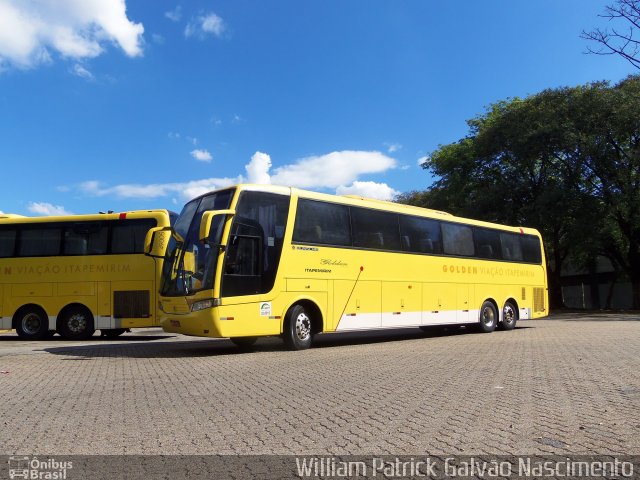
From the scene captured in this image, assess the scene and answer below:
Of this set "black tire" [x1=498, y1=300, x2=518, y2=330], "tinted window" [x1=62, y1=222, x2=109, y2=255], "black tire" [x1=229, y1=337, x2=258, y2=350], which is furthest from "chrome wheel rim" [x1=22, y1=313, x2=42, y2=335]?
"black tire" [x1=498, y1=300, x2=518, y2=330]

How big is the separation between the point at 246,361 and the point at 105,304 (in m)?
7.68

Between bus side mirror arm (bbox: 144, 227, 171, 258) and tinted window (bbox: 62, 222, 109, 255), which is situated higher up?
tinted window (bbox: 62, 222, 109, 255)

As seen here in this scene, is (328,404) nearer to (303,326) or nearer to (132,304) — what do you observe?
(303,326)

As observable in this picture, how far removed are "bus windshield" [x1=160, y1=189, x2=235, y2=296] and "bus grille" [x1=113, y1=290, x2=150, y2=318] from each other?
429cm

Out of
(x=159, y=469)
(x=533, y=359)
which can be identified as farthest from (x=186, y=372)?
(x=533, y=359)

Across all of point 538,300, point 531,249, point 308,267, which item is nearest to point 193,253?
point 308,267

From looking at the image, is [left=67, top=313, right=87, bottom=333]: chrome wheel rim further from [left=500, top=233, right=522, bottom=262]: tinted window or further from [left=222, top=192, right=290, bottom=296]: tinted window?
[left=500, top=233, right=522, bottom=262]: tinted window

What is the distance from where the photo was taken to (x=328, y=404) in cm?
630

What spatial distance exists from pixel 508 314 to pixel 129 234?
13017 millimetres

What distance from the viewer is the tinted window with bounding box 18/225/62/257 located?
16.8 m

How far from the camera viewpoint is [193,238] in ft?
38.6

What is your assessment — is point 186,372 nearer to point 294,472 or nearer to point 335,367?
point 335,367

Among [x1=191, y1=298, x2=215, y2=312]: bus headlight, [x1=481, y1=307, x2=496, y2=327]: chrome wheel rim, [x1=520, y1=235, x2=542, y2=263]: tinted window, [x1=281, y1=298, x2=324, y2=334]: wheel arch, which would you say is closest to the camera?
[x1=191, y1=298, x2=215, y2=312]: bus headlight

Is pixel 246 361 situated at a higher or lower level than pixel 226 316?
lower
